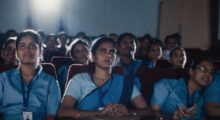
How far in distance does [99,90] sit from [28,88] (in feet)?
1.84

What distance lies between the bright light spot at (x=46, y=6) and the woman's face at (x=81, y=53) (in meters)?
6.58

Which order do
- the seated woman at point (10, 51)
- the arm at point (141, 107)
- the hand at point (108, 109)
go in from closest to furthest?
the hand at point (108, 109) < the arm at point (141, 107) < the seated woman at point (10, 51)

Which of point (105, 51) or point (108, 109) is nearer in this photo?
point (108, 109)

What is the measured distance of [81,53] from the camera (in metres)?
4.82

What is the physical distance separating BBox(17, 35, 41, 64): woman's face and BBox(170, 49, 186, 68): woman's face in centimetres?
250

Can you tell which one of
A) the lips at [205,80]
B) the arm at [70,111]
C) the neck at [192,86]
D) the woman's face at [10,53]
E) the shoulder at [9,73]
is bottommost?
the arm at [70,111]

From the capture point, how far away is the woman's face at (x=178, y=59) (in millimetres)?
4998

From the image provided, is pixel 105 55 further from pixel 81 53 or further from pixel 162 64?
pixel 162 64

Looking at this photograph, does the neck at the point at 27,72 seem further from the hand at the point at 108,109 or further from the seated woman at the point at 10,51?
the seated woman at the point at 10,51

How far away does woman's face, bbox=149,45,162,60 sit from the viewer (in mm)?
6028

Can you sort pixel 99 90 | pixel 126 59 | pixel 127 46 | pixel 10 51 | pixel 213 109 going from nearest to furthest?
pixel 99 90 < pixel 213 109 < pixel 10 51 < pixel 126 59 < pixel 127 46

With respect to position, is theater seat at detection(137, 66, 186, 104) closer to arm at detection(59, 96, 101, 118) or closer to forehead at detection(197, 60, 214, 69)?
forehead at detection(197, 60, 214, 69)

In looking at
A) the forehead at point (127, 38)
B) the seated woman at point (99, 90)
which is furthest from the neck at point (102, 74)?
the forehead at point (127, 38)

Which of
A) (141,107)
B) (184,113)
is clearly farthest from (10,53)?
(184,113)
